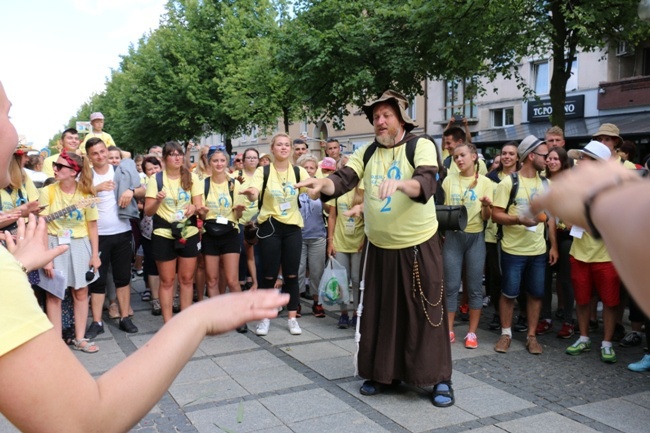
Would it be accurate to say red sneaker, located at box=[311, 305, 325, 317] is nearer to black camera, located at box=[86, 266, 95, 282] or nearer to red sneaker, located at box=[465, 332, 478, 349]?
red sneaker, located at box=[465, 332, 478, 349]

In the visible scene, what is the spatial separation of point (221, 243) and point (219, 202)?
48cm

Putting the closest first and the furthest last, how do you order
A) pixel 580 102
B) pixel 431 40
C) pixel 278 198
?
pixel 278 198, pixel 431 40, pixel 580 102

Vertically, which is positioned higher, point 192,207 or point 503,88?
point 503,88

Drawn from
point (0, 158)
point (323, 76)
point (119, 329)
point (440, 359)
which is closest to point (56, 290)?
point (119, 329)

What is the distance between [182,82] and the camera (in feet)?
96.1

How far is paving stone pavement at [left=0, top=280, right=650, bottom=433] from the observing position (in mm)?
4152

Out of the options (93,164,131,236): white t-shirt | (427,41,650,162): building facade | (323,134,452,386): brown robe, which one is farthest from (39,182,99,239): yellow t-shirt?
(427,41,650,162): building facade

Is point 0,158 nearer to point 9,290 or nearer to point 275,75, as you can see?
A: point 9,290

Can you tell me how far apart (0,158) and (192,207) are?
551 centimetres

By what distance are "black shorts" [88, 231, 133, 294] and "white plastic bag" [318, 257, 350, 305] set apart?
2.30m

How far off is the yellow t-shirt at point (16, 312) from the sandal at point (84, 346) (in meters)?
5.19

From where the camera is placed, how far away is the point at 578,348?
580cm

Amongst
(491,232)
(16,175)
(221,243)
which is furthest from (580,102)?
(16,175)

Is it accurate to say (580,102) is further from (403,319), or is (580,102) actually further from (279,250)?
(403,319)
